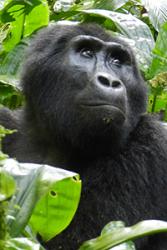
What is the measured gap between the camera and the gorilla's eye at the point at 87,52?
13.2 feet

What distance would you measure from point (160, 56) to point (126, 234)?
2.65m


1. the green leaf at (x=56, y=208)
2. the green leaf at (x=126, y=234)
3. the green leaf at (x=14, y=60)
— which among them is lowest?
the green leaf at (x=14, y=60)

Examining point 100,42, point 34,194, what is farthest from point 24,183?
point 100,42

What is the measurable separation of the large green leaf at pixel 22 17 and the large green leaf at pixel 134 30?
0.34m

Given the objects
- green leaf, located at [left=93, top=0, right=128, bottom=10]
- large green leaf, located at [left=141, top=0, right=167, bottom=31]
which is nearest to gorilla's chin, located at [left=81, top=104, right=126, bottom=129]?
large green leaf, located at [left=141, top=0, right=167, bottom=31]

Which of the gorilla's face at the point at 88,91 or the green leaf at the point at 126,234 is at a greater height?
the green leaf at the point at 126,234

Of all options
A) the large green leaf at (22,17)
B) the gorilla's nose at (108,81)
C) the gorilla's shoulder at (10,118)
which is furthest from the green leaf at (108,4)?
the gorilla's nose at (108,81)

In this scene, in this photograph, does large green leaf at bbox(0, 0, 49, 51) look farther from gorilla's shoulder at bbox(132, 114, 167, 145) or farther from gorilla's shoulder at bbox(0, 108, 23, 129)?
gorilla's shoulder at bbox(132, 114, 167, 145)

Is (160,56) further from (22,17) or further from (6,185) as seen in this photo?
(6,185)

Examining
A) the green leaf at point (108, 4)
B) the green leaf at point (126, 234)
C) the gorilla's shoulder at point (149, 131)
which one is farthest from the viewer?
the green leaf at point (108, 4)

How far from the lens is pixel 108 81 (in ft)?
11.9

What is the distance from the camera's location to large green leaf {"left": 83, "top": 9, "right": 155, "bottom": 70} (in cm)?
481

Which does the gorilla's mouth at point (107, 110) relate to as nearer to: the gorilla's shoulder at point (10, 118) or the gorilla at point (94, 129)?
the gorilla at point (94, 129)

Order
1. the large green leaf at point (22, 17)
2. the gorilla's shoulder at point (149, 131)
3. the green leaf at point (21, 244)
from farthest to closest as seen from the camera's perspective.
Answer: the large green leaf at point (22, 17), the gorilla's shoulder at point (149, 131), the green leaf at point (21, 244)
